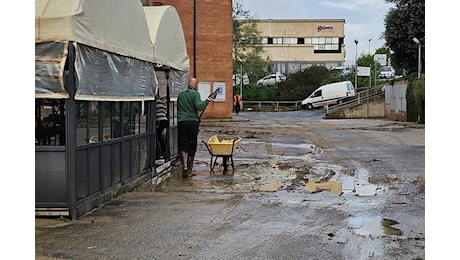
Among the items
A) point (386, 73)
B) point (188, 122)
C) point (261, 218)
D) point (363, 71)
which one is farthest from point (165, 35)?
point (386, 73)

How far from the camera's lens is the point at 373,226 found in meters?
8.63

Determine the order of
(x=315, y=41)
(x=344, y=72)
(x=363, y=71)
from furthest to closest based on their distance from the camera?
(x=315, y=41)
(x=344, y=72)
(x=363, y=71)

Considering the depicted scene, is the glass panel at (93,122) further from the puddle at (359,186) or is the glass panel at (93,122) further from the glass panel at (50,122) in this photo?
the puddle at (359,186)

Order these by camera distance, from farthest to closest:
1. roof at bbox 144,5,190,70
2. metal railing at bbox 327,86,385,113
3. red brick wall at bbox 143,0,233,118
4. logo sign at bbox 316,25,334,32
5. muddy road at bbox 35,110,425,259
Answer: logo sign at bbox 316,25,334,32 → metal railing at bbox 327,86,385,113 → red brick wall at bbox 143,0,233,118 → roof at bbox 144,5,190,70 → muddy road at bbox 35,110,425,259

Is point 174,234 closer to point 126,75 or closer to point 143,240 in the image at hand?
point 143,240

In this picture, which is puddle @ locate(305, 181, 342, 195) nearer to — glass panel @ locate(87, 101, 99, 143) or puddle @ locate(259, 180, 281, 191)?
puddle @ locate(259, 180, 281, 191)

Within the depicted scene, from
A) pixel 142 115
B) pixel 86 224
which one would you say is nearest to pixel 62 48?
pixel 86 224

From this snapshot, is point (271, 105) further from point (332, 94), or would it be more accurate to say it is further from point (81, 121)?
point (81, 121)

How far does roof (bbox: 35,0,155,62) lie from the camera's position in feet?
26.9

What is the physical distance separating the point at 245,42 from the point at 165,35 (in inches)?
2217

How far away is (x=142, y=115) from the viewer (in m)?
12.6

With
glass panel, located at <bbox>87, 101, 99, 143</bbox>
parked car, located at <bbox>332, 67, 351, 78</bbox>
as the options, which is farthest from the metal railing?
glass panel, located at <bbox>87, 101, 99, 143</bbox>

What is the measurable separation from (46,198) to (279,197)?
13.8 ft

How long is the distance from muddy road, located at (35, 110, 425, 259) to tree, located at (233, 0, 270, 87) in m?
53.0
